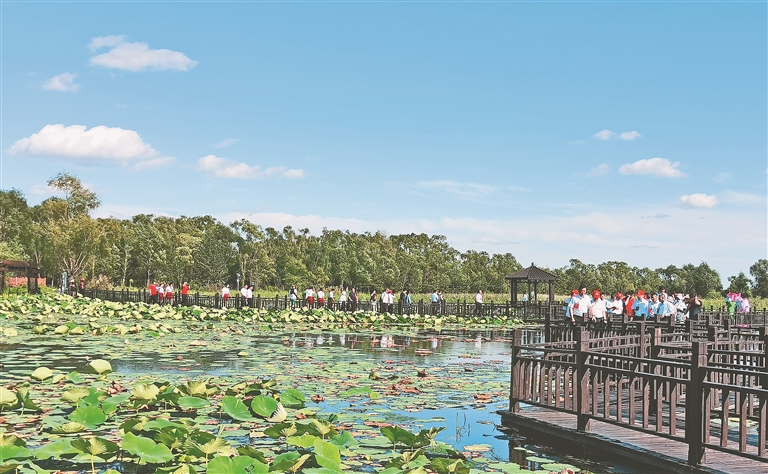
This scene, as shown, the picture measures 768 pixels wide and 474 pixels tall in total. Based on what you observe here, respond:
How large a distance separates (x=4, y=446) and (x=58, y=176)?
66.3 meters

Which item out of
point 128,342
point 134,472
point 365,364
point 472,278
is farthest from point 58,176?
point 134,472

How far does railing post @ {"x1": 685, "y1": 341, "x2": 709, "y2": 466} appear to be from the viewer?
556 cm

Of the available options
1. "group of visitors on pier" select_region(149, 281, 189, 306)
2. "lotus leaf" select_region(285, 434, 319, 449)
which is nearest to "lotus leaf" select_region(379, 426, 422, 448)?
"lotus leaf" select_region(285, 434, 319, 449)

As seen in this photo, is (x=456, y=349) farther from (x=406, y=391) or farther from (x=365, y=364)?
(x=406, y=391)

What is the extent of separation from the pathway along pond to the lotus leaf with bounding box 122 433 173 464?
136 centimetres

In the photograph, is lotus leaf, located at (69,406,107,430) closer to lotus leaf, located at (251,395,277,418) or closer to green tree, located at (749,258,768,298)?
lotus leaf, located at (251,395,277,418)

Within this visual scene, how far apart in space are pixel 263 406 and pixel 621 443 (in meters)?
3.32

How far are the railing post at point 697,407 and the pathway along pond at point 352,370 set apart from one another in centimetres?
66

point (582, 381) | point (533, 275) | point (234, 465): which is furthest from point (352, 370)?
point (533, 275)

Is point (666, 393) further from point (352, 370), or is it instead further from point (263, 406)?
point (352, 370)

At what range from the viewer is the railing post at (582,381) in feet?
22.3

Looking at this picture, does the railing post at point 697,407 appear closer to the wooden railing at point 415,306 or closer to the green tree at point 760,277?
the wooden railing at point 415,306

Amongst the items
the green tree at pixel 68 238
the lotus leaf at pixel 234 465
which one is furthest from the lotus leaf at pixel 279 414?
the green tree at pixel 68 238

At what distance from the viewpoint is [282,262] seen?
72562mm
